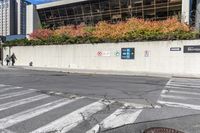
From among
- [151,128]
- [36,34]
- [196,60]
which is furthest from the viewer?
[36,34]

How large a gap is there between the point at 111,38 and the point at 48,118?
2204cm

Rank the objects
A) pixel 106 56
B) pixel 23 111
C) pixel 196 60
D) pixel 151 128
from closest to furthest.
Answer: pixel 151 128 < pixel 23 111 < pixel 196 60 < pixel 106 56

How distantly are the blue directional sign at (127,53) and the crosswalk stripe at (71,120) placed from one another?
1825cm

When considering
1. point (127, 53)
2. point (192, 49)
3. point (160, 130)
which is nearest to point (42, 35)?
point (127, 53)

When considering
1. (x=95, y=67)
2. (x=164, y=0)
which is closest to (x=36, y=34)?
(x=95, y=67)

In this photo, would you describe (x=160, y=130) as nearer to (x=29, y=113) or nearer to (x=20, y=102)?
(x=29, y=113)

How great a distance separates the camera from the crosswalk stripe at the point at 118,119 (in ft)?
23.1

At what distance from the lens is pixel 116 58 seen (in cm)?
2875

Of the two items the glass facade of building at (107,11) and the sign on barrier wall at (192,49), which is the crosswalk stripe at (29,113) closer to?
the sign on barrier wall at (192,49)

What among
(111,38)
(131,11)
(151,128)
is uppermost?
(131,11)

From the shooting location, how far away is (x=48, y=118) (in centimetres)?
786

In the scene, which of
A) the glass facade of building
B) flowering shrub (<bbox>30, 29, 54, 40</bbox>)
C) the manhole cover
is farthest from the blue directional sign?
the manhole cover

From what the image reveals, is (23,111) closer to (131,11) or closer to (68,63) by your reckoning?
(68,63)

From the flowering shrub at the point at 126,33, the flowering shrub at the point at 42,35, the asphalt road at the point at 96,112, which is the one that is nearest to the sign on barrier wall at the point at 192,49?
the flowering shrub at the point at 126,33
